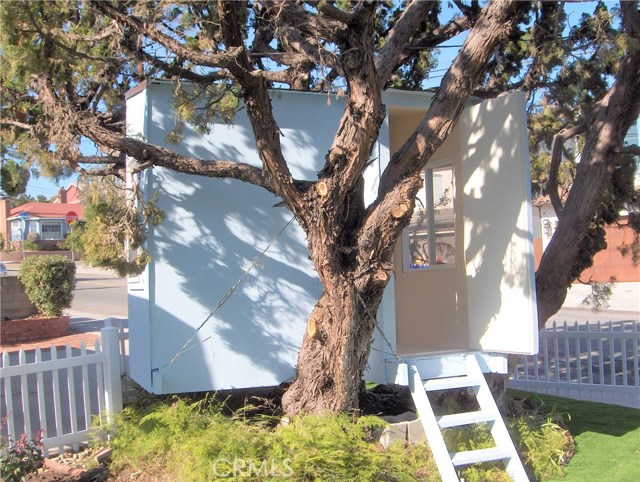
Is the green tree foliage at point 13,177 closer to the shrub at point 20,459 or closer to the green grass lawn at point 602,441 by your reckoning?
the shrub at point 20,459

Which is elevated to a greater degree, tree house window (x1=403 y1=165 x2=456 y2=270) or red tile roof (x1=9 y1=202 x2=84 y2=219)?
red tile roof (x1=9 y1=202 x2=84 y2=219)

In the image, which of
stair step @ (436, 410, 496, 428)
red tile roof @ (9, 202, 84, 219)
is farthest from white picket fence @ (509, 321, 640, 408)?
red tile roof @ (9, 202, 84, 219)

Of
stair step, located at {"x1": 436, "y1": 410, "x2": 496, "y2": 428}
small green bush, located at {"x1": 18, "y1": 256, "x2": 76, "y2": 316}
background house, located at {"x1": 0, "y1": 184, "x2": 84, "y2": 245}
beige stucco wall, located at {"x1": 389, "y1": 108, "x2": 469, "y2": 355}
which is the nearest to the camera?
stair step, located at {"x1": 436, "y1": 410, "x2": 496, "y2": 428}

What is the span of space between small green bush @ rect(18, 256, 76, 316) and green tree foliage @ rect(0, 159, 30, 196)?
8553 millimetres

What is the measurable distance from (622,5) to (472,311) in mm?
4171

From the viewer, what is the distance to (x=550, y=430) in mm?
6582

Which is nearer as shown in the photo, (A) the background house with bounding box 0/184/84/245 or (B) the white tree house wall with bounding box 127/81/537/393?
(B) the white tree house wall with bounding box 127/81/537/393

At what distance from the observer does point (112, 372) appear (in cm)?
682

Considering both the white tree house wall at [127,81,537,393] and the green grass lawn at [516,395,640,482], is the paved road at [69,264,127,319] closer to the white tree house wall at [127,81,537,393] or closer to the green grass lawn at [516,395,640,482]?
the white tree house wall at [127,81,537,393]

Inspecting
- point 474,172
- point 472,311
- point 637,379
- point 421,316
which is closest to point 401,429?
point 472,311

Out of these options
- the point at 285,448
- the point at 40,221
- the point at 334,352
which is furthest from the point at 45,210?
the point at 285,448

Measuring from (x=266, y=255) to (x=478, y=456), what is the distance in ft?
9.69

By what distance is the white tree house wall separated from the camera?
6336 mm

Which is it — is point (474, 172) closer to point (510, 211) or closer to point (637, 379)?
point (510, 211)
